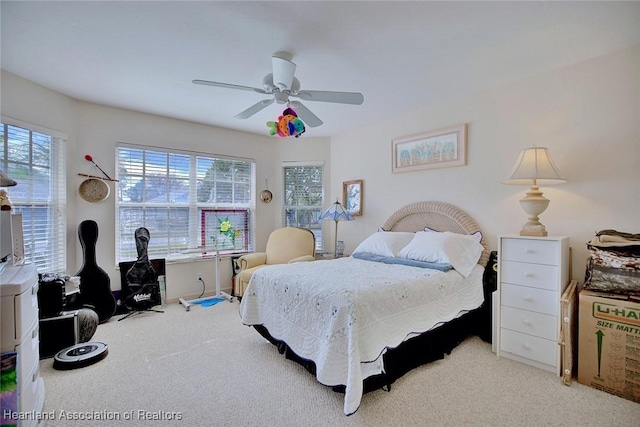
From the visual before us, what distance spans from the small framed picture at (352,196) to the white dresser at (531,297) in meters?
2.18

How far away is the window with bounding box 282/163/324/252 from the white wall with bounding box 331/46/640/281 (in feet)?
5.54

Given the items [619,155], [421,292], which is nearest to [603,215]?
[619,155]

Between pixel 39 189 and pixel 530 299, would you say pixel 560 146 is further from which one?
pixel 39 189

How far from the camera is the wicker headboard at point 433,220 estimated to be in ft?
10.5

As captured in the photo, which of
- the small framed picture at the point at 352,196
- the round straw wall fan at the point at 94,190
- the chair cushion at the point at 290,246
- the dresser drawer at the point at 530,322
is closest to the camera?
the dresser drawer at the point at 530,322

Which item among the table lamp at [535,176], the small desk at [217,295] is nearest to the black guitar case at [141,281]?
the small desk at [217,295]

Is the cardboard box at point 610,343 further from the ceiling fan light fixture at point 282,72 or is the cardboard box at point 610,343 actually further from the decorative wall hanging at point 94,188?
the decorative wall hanging at point 94,188

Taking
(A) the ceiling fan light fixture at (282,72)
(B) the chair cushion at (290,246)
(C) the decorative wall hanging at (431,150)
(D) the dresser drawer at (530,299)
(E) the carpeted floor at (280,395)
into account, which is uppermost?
(A) the ceiling fan light fixture at (282,72)

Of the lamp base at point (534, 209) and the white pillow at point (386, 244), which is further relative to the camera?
the white pillow at point (386, 244)

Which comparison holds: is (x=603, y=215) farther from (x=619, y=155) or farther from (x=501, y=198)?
(x=501, y=198)

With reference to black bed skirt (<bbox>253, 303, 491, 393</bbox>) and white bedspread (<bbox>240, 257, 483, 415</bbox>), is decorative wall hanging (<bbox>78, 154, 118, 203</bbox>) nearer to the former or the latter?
white bedspread (<bbox>240, 257, 483, 415</bbox>)

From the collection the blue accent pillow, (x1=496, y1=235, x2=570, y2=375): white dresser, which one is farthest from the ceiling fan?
(x1=496, y1=235, x2=570, y2=375): white dresser

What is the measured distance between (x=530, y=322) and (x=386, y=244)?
1.46 metres

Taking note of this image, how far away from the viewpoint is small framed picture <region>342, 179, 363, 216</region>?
4.46 metres
